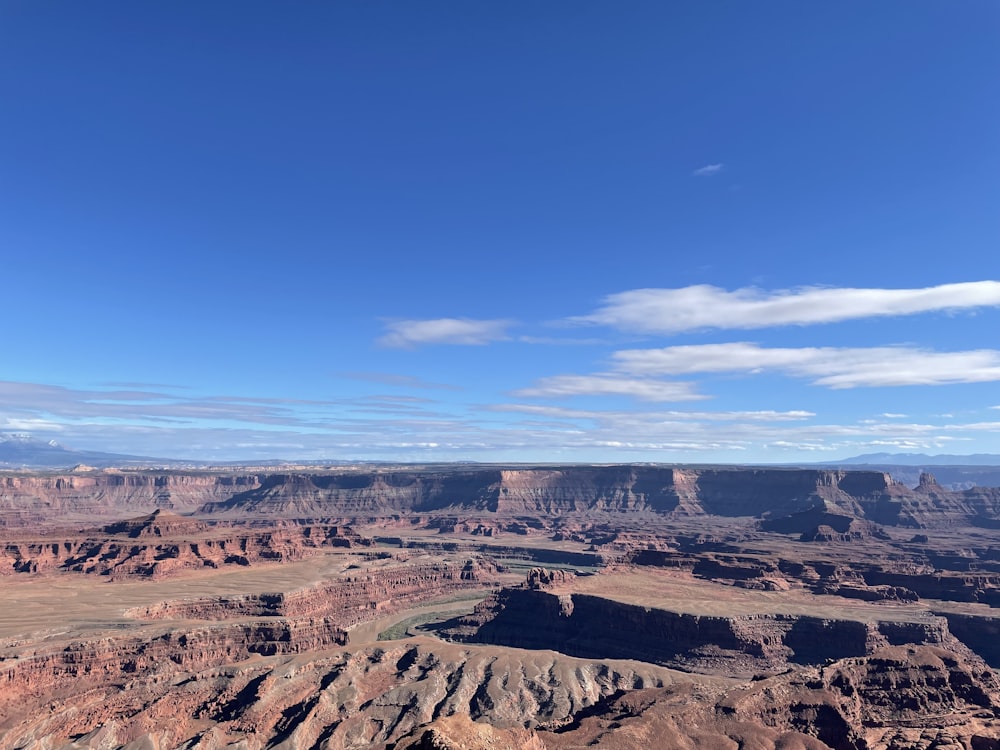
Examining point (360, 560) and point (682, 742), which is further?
point (360, 560)

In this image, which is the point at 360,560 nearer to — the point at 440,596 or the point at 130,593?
the point at 440,596

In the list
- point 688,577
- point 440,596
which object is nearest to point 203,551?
point 440,596

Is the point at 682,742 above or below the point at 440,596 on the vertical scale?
above

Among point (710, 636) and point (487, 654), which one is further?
point (710, 636)

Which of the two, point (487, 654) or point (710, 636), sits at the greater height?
point (487, 654)

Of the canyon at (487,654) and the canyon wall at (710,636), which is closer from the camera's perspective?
the canyon at (487,654)

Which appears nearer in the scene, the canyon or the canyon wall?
the canyon

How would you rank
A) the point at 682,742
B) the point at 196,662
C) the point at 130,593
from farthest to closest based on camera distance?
the point at 130,593 < the point at 196,662 < the point at 682,742

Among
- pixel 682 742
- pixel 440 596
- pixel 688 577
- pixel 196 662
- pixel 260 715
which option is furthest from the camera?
pixel 440 596

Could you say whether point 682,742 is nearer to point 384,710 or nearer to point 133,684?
point 384,710
